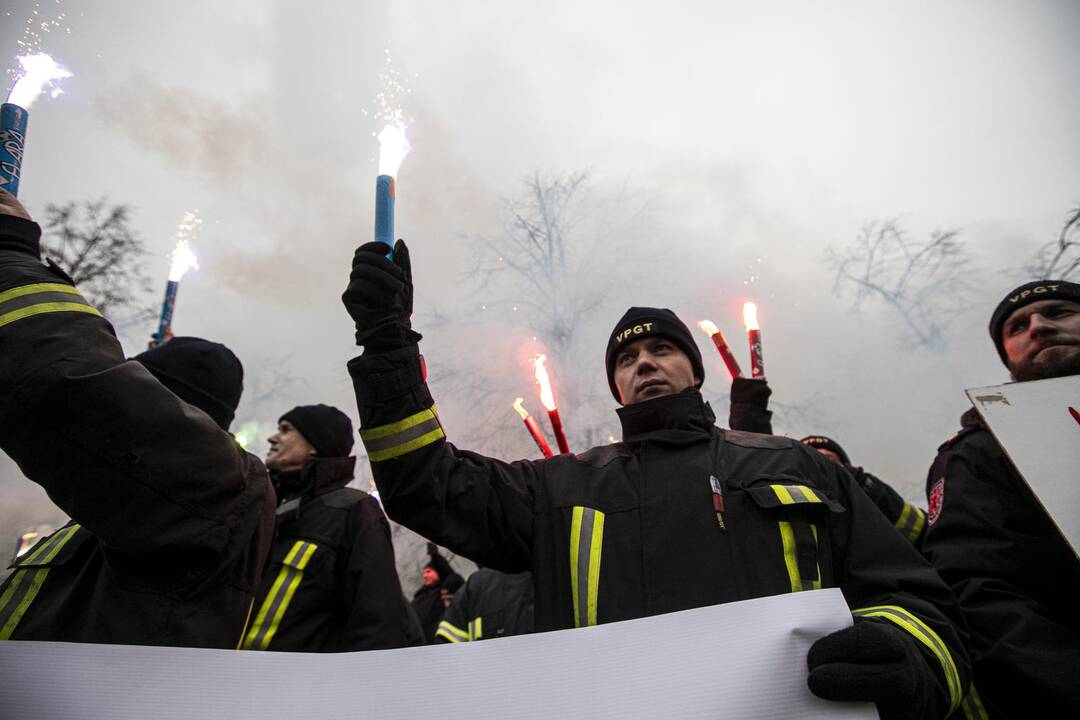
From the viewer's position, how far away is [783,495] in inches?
66.3

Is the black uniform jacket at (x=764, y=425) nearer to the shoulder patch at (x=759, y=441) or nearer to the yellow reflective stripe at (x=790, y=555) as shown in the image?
the shoulder patch at (x=759, y=441)

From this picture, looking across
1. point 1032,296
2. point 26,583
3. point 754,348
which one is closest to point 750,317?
point 754,348

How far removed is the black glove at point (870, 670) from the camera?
1031 mm

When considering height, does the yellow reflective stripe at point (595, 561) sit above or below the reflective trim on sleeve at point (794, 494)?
below

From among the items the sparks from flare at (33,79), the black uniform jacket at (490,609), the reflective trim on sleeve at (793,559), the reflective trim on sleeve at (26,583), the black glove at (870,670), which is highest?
the sparks from flare at (33,79)

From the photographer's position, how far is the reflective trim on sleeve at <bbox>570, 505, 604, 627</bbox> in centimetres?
162

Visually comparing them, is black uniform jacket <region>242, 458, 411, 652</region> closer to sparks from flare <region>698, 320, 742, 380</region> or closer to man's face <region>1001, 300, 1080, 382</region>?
sparks from flare <region>698, 320, 742, 380</region>

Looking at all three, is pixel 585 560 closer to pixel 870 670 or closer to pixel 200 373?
pixel 870 670

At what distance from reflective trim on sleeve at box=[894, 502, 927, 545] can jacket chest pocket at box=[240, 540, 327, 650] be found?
131 inches

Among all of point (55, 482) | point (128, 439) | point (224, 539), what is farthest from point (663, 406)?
point (55, 482)

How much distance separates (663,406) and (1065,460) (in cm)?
118

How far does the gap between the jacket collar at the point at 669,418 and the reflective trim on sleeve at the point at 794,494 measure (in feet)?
1.18

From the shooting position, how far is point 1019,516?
6.41 ft

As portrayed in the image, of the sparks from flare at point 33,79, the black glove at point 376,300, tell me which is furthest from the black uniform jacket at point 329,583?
the sparks from flare at point 33,79
